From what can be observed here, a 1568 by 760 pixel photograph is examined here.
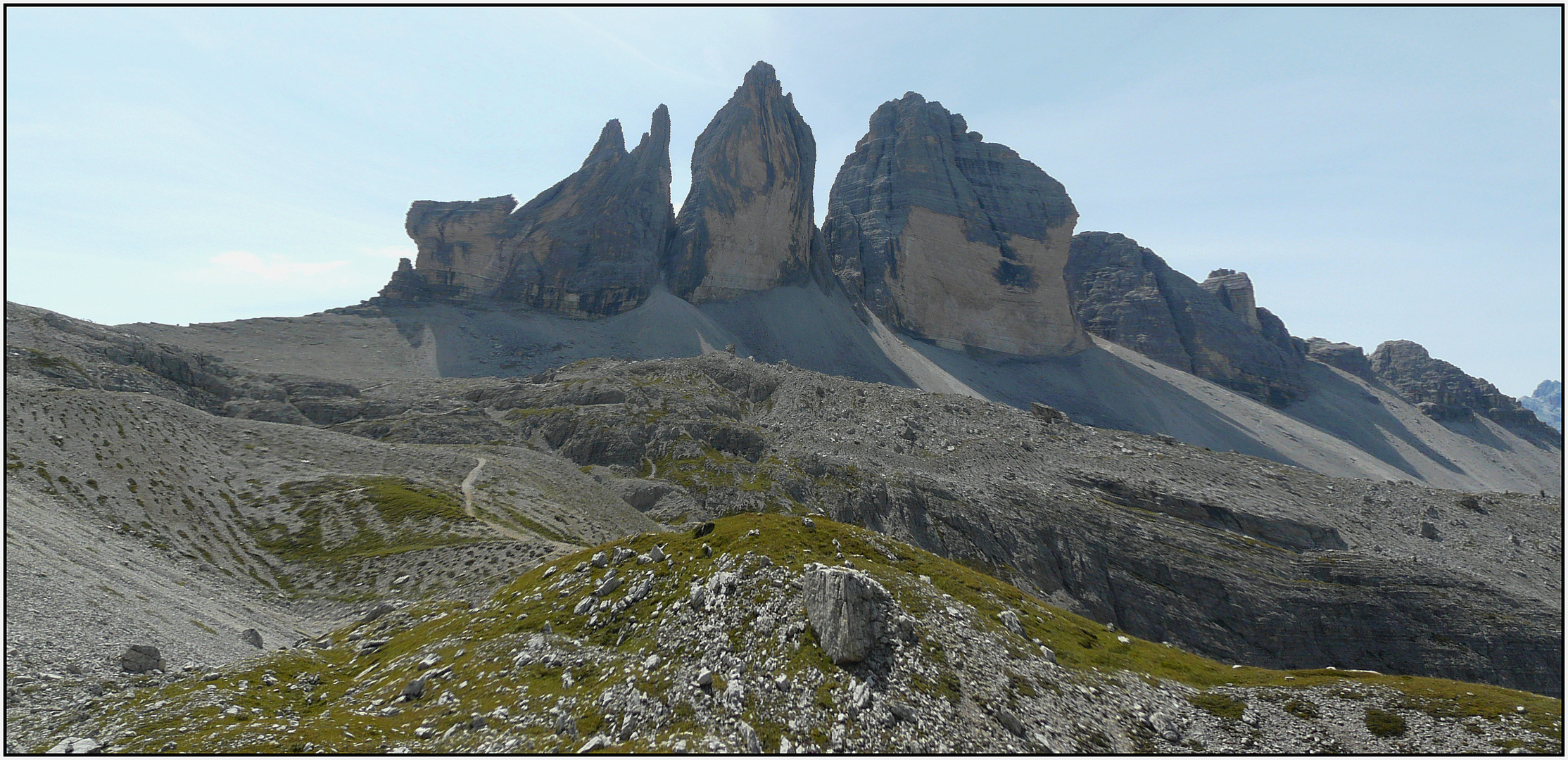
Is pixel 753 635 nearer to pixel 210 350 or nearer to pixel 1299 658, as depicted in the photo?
pixel 1299 658

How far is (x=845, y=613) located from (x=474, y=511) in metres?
50.4

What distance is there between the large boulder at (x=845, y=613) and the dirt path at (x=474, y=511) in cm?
3585

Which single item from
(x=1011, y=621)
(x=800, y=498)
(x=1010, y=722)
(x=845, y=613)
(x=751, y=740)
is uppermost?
(x=845, y=613)

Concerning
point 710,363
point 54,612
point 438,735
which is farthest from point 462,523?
point 710,363

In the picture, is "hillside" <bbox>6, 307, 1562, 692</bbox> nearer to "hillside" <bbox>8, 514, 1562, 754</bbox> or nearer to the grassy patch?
"hillside" <bbox>8, 514, 1562, 754</bbox>

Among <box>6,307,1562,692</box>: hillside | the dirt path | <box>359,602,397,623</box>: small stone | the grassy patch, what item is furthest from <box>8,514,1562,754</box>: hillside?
the dirt path

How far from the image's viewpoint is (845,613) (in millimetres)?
25984

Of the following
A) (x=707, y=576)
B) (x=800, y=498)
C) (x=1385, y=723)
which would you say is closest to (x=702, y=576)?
(x=707, y=576)

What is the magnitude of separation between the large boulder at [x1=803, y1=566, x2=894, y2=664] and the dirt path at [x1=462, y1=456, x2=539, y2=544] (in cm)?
3585

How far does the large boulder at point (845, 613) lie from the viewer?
1011 inches

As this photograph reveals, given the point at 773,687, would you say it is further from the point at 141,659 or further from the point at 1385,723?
A: the point at 141,659

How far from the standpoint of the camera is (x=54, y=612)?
1183 inches

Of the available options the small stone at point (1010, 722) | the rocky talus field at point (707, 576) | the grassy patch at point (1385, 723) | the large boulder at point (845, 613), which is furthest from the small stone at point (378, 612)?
the grassy patch at point (1385, 723)

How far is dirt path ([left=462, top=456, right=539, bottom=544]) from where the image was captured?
2264 inches
